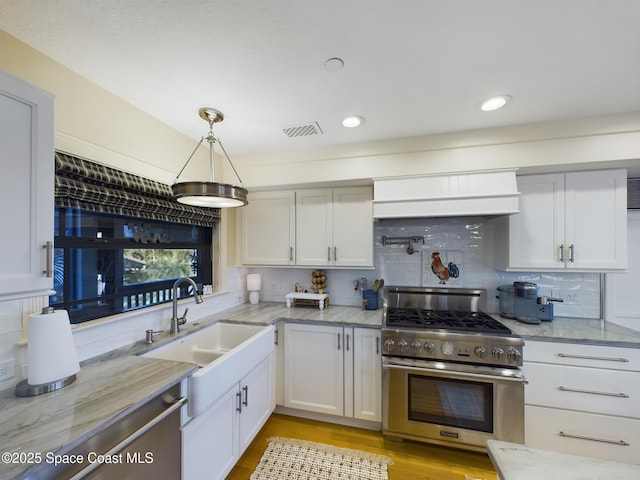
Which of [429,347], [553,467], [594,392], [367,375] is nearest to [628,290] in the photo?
[594,392]

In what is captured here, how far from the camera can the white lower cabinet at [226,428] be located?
134 cm

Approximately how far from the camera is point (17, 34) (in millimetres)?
1174

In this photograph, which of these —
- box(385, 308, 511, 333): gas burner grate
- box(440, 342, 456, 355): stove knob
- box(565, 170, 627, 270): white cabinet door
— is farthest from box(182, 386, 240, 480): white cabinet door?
box(565, 170, 627, 270): white cabinet door

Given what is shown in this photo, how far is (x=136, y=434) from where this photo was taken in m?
1.03

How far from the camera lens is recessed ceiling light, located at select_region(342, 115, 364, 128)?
1898 millimetres

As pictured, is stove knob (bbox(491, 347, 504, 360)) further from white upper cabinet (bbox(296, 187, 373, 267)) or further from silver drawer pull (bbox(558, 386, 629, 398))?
white upper cabinet (bbox(296, 187, 373, 267))

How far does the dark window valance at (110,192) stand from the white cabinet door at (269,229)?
721mm

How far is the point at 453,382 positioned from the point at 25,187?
2.67 meters

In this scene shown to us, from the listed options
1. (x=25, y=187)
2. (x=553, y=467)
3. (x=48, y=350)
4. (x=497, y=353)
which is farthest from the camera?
(x=497, y=353)

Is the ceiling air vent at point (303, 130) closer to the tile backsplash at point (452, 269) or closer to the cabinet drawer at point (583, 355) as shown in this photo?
the tile backsplash at point (452, 269)

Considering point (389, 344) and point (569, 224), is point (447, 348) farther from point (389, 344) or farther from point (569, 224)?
point (569, 224)

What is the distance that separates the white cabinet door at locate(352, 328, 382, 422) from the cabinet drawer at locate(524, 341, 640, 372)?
108 centimetres

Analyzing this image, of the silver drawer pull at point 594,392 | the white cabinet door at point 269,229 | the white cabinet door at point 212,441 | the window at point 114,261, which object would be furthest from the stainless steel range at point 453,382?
the window at point 114,261

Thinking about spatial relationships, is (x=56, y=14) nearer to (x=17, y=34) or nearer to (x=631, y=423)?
(x=17, y=34)
